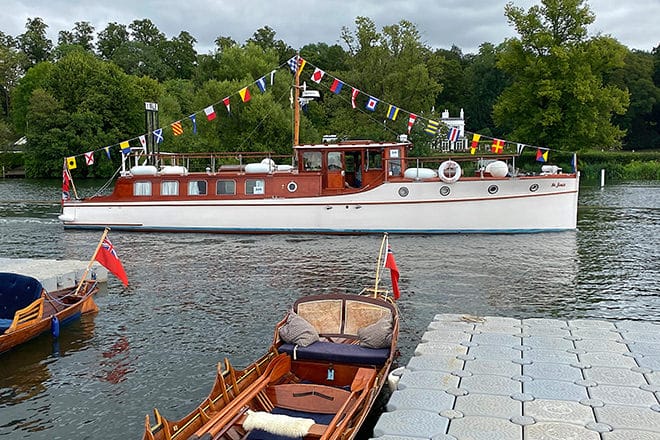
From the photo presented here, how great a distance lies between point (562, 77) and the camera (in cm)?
5300

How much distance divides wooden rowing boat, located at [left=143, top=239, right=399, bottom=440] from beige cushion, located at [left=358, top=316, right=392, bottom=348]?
2cm

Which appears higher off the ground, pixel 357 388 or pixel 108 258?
pixel 108 258

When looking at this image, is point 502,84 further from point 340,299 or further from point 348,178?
point 340,299

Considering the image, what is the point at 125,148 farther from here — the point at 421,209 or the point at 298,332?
the point at 298,332

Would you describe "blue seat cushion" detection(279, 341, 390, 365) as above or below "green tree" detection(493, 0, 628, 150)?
below

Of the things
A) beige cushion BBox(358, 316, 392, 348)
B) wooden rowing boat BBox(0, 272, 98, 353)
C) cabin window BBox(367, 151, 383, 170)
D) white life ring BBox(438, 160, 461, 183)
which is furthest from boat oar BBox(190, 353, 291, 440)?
cabin window BBox(367, 151, 383, 170)

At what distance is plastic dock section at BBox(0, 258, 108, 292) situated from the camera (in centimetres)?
1564

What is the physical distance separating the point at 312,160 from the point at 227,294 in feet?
39.4

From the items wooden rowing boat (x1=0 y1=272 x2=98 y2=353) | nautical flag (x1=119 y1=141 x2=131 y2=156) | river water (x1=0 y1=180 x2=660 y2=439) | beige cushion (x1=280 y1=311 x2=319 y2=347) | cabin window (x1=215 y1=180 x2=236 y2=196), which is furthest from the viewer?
nautical flag (x1=119 y1=141 x2=131 y2=156)

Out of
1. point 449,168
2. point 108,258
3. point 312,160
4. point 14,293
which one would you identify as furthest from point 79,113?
point 14,293

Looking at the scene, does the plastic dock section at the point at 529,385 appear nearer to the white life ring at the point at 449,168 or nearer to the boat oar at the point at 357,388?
the boat oar at the point at 357,388

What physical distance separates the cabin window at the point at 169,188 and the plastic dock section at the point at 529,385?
19810 millimetres

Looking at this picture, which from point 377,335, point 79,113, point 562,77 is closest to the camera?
point 377,335

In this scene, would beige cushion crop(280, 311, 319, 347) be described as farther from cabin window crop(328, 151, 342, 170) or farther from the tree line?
the tree line
